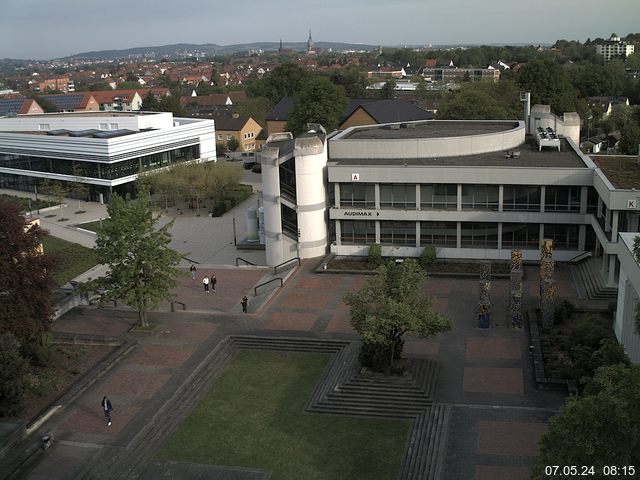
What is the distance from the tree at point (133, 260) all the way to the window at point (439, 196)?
16978 mm

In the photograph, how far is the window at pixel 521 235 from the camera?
144 feet

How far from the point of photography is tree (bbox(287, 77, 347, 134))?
80000 mm

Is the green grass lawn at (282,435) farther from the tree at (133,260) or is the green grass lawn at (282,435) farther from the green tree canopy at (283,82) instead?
the green tree canopy at (283,82)

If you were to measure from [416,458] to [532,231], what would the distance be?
76.1 feet

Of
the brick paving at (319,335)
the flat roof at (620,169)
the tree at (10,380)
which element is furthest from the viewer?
the flat roof at (620,169)

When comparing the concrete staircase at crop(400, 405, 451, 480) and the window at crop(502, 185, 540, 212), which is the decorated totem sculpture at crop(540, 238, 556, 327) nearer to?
the window at crop(502, 185, 540, 212)

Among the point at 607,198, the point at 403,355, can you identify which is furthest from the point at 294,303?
the point at 607,198

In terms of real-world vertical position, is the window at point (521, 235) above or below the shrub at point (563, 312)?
above

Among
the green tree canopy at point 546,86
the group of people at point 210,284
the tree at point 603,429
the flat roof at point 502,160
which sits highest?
the green tree canopy at point 546,86

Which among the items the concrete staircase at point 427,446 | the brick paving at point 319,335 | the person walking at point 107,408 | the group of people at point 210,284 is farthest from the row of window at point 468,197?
the person walking at point 107,408

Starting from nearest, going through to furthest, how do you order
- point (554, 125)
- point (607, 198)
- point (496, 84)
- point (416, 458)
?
point (416, 458) → point (607, 198) → point (554, 125) → point (496, 84)

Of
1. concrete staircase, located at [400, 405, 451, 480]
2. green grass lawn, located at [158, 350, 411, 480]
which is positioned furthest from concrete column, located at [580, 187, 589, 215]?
green grass lawn, located at [158, 350, 411, 480]

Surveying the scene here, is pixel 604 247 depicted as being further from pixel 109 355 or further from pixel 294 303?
pixel 109 355

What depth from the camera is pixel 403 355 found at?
31.8 meters
